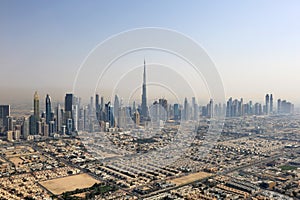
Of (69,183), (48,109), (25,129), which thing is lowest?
(69,183)

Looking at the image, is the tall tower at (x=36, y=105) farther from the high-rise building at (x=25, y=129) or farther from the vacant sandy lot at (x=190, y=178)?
the vacant sandy lot at (x=190, y=178)

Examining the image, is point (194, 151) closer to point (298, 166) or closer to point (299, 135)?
point (298, 166)

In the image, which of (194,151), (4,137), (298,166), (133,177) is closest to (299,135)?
(298,166)

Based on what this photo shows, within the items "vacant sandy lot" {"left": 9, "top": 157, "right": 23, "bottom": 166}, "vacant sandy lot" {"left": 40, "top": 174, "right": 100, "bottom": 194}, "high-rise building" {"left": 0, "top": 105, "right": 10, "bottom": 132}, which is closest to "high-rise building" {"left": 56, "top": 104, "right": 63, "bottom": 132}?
"high-rise building" {"left": 0, "top": 105, "right": 10, "bottom": 132}

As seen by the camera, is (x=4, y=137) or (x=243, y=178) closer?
(x=243, y=178)

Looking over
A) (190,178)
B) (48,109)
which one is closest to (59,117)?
(48,109)

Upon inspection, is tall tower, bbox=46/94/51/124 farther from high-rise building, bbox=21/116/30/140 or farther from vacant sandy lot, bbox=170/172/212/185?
vacant sandy lot, bbox=170/172/212/185

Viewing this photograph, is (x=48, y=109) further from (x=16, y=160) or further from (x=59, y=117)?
(x=16, y=160)

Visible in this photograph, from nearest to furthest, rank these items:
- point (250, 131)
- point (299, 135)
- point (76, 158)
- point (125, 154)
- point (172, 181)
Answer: point (172, 181)
point (125, 154)
point (76, 158)
point (299, 135)
point (250, 131)

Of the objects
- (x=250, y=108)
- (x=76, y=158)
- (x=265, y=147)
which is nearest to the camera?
(x=76, y=158)

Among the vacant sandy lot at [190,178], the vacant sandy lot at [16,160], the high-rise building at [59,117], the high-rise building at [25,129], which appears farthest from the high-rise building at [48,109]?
the vacant sandy lot at [190,178]
